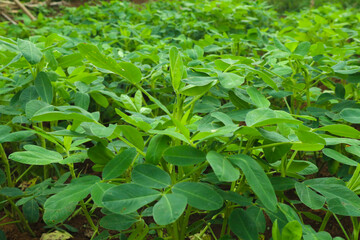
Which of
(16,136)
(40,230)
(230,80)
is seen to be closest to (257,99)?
(230,80)

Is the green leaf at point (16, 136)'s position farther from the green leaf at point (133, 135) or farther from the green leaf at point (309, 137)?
the green leaf at point (309, 137)

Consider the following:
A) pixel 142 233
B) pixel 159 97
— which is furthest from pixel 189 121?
pixel 159 97

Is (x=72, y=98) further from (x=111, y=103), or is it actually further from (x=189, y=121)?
(x=189, y=121)

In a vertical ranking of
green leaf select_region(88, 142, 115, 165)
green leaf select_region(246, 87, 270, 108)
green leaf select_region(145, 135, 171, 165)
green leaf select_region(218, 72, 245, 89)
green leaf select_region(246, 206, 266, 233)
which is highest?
green leaf select_region(218, 72, 245, 89)

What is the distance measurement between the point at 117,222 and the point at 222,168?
359 millimetres

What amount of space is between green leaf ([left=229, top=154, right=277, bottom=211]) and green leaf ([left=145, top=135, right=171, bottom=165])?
16cm

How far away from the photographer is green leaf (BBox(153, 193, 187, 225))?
630 millimetres

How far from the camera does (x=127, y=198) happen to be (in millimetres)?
700

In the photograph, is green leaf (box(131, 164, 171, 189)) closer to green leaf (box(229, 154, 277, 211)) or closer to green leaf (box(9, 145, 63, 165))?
green leaf (box(229, 154, 277, 211))

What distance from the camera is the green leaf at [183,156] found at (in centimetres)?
75

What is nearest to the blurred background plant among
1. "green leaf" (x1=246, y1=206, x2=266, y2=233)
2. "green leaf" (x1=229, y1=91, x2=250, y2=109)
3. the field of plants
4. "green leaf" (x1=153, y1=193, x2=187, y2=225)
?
the field of plants

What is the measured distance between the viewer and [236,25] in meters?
3.72

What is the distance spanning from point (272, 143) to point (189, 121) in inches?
9.8

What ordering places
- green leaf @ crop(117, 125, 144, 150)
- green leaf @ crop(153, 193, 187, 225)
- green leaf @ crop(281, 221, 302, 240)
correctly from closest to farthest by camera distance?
1. green leaf @ crop(153, 193, 187, 225)
2. green leaf @ crop(281, 221, 302, 240)
3. green leaf @ crop(117, 125, 144, 150)
